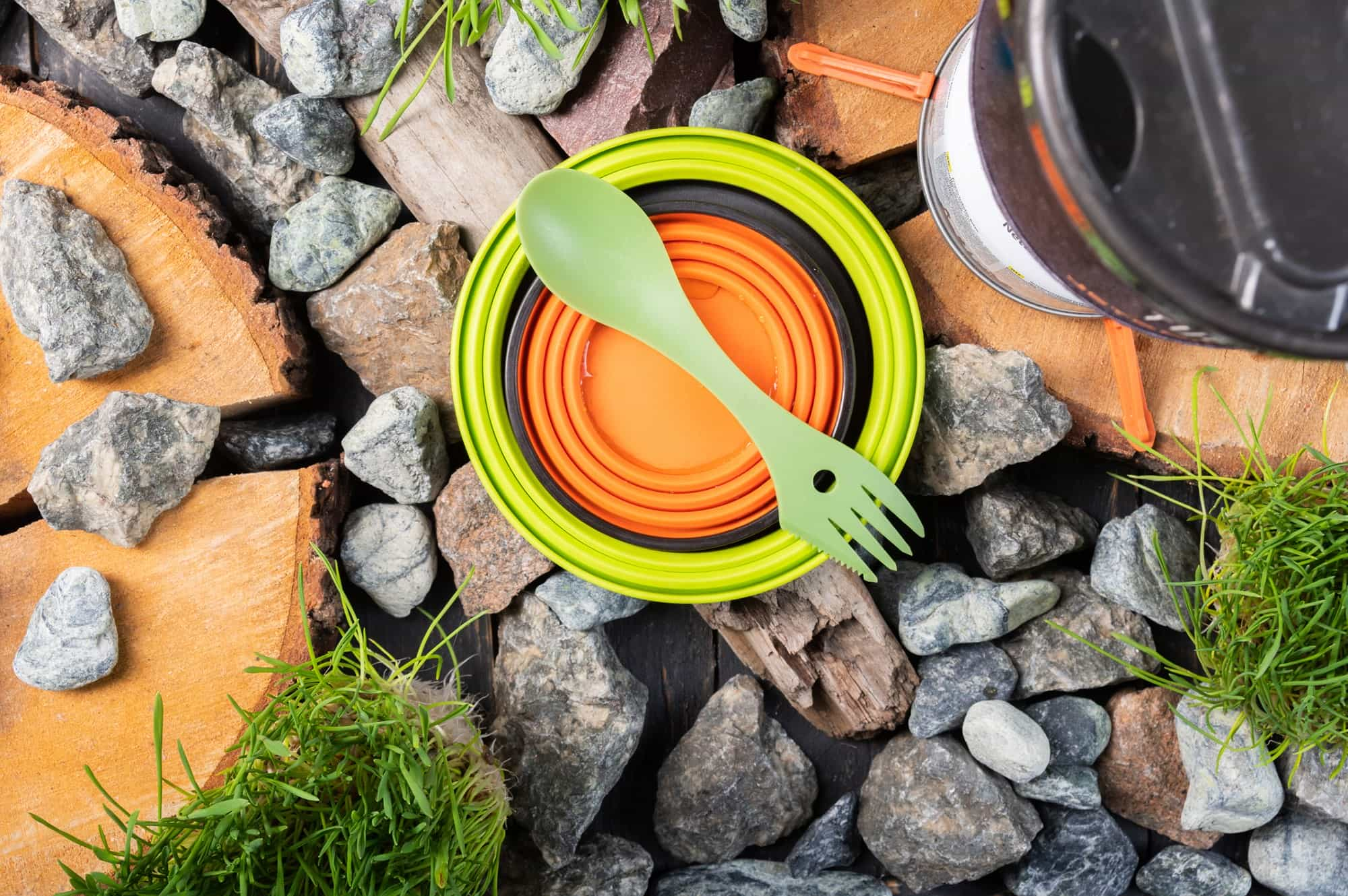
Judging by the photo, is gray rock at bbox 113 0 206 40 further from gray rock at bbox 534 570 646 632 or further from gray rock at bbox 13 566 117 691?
gray rock at bbox 534 570 646 632

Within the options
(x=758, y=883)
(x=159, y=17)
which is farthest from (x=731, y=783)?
(x=159, y=17)

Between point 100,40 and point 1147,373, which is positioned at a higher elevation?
point 100,40

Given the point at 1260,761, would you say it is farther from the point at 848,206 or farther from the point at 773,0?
Result: the point at 773,0

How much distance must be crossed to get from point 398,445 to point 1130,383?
73 centimetres

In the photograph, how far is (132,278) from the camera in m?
0.94

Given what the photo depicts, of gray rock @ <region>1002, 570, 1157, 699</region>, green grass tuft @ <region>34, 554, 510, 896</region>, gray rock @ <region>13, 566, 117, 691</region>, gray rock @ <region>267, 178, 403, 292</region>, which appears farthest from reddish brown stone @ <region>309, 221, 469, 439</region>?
gray rock @ <region>1002, 570, 1157, 699</region>

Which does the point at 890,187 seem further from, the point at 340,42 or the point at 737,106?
the point at 340,42

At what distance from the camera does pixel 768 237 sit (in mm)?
888

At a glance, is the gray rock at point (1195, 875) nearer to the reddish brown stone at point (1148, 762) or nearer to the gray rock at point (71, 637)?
the reddish brown stone at point (1148, 762)

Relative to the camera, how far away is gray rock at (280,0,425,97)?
96cm

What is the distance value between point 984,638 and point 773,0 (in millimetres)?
688

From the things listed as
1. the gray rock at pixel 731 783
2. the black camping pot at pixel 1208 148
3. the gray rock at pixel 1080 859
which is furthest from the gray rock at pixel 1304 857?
the black camping pot at pixel 1208 148

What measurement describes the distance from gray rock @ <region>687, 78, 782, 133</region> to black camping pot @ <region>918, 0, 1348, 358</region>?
0.44 m

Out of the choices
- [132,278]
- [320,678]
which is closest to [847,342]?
[320,678]
